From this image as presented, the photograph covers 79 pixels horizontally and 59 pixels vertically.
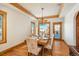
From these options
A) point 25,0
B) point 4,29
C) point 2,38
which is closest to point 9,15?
point 4,29

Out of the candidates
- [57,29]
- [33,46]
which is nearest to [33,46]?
[33,46]

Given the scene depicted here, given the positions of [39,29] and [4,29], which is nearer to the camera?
[4,29]

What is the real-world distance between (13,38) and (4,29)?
967mm

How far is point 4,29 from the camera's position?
4.29 metres

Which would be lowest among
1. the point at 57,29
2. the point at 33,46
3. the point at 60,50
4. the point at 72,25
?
the point at 60,50

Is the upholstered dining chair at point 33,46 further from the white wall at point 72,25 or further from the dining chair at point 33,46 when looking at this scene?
the white wall at point 72,25

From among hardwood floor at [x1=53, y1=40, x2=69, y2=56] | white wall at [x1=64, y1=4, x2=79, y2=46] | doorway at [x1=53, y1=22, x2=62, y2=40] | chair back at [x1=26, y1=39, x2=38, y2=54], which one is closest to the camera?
chair back at [x1=26, y1=39, x2=38, y2=54]

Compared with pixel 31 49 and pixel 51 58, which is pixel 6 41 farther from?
pixel 51 58

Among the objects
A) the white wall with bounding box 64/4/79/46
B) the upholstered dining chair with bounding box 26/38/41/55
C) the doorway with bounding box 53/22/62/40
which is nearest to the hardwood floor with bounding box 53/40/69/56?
the white wall with bounding box 64/4/79/46

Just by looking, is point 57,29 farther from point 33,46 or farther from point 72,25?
point 33,46

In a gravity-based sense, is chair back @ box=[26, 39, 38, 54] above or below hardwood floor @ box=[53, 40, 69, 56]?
above

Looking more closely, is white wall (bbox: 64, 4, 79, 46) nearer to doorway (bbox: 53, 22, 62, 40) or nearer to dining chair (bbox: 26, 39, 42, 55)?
dining chair (bbox: 26, 39, 42, 55)

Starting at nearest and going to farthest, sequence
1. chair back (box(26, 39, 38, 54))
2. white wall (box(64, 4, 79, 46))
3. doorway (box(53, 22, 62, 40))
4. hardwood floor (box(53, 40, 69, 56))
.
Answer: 1. chair back (box(26, 39, 38, 54))
2. hardwood floor (box(53, 40, 69, 56))
3. white wall (box(64, 4, 79, 46))
4. doorway (box(53, 22, 62, 40))

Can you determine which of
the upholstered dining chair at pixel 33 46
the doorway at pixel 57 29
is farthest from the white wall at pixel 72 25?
the doorway at pixel 57 29
